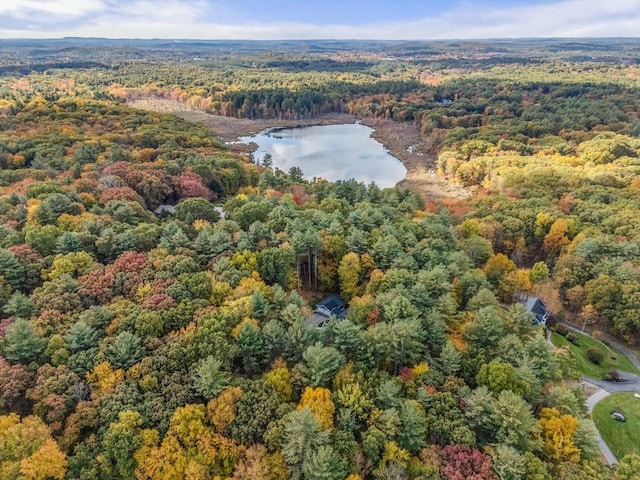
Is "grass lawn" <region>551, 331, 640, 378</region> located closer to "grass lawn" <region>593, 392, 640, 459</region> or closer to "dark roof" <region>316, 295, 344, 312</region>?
"grass lawn" <region>593, 392, 640, 459</region>

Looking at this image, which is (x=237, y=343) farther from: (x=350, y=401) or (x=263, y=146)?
(x=263, y=146)

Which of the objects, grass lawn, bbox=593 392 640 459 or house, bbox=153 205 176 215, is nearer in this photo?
grass lawn, bbox=593 392 640 459

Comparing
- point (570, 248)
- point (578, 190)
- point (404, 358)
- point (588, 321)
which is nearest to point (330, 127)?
point (578, 190)

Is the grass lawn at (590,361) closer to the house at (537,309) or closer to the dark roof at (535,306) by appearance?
the house at (537,309)

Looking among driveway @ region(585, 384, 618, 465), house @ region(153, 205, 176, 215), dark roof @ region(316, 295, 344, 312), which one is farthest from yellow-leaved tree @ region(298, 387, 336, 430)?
house @ region(153, 205, 176, 215)

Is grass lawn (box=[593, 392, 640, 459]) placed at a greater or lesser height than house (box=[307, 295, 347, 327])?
lesser

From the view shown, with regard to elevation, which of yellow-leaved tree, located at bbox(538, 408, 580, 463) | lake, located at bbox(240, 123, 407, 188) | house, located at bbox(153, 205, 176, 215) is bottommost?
lake, located at bbox(240, 123, 407, 188)

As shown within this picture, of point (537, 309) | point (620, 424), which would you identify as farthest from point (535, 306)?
point (620, 424)

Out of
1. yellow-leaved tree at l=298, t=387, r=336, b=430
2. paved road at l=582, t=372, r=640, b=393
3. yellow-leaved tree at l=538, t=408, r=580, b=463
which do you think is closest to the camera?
yellow-leaved tree at l=298, t=387, r=336, b=430

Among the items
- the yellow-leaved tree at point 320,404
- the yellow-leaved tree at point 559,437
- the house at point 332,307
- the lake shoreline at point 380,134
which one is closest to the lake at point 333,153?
the lake shoreline at point 380,134
